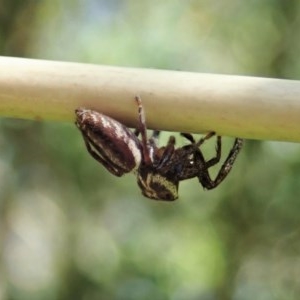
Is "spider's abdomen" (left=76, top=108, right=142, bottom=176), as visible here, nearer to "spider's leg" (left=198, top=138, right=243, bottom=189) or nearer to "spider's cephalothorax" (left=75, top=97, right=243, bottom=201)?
"spider's cephalothorax" (left=75, top=97, right=243, bottom=201)

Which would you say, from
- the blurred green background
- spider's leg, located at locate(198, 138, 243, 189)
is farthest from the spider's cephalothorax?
the blurred green background

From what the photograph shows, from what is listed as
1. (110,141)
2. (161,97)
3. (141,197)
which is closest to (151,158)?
(110,141)

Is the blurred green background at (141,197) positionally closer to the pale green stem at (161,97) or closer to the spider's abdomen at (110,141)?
the spider's abdomen at (110,141)

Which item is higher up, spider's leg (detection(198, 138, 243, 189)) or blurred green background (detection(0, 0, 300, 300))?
blurred green background (detection(0, 0, 300, 300))

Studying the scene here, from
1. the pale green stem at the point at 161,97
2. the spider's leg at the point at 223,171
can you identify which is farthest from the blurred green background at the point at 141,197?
the pale green stem at the point at 161,97

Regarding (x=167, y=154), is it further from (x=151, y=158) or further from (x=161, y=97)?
(x=161, y=97)

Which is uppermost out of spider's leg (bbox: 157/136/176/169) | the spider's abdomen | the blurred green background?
the blurred green background
